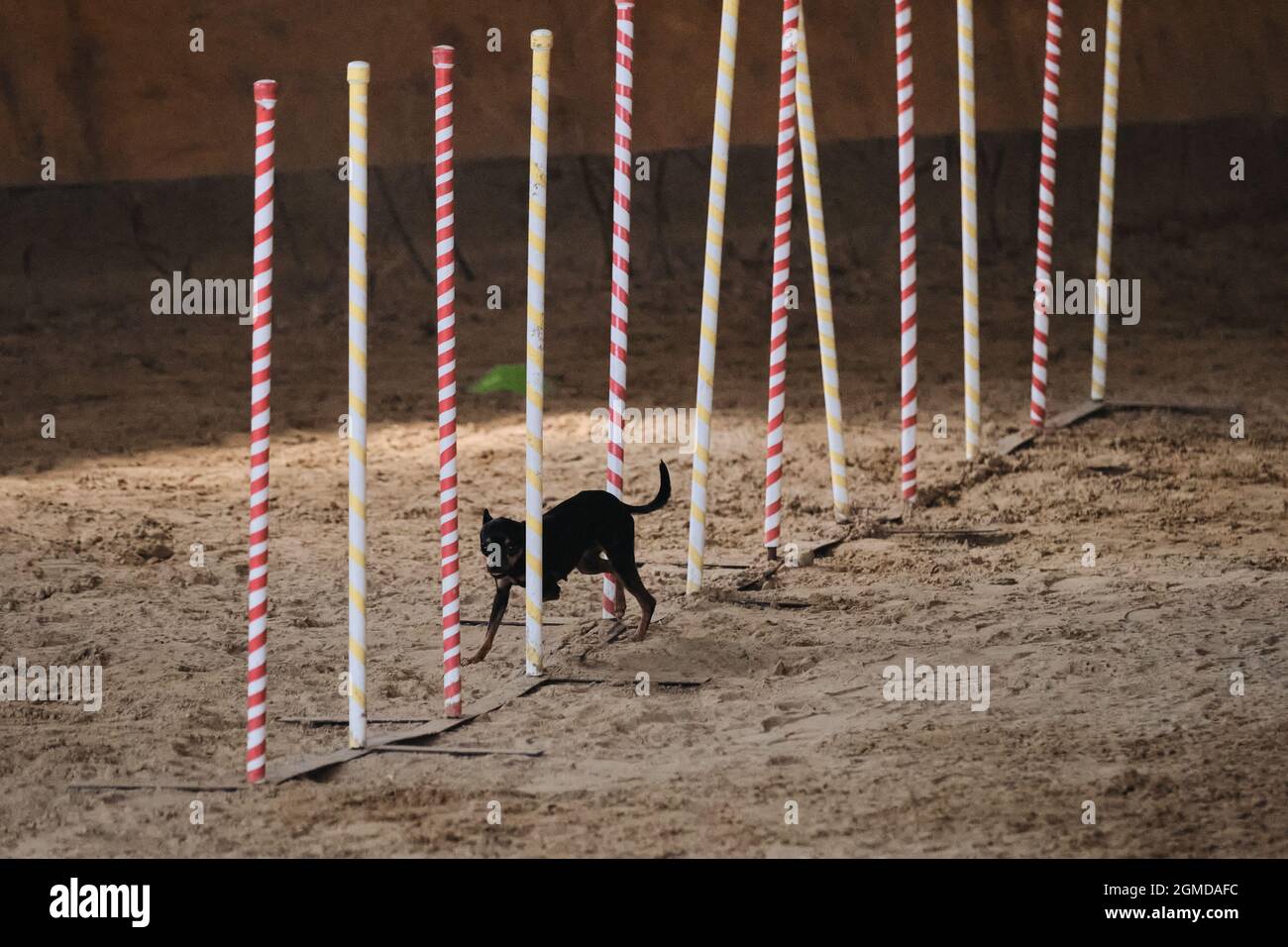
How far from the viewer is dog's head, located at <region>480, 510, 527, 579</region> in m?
7.93

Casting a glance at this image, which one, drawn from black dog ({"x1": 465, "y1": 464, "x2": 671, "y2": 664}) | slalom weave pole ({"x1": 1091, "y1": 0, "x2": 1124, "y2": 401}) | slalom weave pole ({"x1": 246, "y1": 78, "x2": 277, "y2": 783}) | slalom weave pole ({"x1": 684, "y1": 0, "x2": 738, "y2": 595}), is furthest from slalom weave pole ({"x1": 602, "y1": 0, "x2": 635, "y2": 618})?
slalom weave pole ({"x1": 1091, "y1": 0, "x2": 1124, "y2": 401})

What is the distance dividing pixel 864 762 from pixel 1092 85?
41.5 feet

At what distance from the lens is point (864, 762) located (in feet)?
22.0

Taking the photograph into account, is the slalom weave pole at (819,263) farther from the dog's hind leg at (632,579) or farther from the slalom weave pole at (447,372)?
the slalom weave pole at (447,372)

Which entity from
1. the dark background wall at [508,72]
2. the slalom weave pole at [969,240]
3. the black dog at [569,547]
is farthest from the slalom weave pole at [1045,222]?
the dark background wall at [508,72]

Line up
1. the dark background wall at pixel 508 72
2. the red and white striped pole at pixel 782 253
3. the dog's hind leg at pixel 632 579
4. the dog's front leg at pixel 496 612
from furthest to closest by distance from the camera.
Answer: the dark background wall at pixel 508 72
the red and white striped pole at pixel 782 253
the dog's hind leg at pixel 632 579
the dog's front leg at pixel 496 612

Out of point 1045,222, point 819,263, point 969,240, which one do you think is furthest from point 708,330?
point 1045,222

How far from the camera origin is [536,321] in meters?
7.88

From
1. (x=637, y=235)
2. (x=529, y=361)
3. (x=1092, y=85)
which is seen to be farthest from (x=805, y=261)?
(x=529, y=361)

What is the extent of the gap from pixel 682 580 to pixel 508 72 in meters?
8.76

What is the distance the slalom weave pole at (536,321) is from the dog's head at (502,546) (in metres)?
0.06

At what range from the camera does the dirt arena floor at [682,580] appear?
20.7ft

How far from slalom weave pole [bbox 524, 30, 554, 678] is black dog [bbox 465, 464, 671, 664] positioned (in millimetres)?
78

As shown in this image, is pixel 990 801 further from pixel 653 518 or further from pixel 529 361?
pixel 653 518
